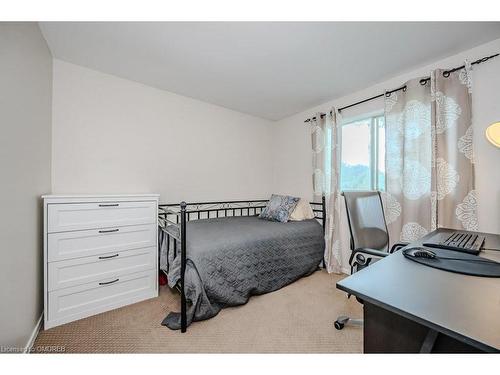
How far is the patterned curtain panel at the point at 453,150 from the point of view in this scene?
1.66m

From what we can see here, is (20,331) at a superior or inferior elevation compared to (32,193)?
inferior

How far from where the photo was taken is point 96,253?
171 cm

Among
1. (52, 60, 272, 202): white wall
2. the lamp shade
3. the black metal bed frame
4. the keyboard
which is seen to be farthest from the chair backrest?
(52, 60, 272, 202): white wall

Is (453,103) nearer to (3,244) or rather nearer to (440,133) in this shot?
(440,133)

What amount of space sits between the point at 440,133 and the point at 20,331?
3215mm

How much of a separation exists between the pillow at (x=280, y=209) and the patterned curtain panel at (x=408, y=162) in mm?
1024

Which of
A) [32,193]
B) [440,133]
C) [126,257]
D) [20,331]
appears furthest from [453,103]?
[20,331]

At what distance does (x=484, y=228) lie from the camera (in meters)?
1.64

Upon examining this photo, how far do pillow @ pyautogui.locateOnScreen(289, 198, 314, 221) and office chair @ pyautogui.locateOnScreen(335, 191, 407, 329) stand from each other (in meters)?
1.04

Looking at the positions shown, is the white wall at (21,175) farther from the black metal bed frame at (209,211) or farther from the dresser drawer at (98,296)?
the black metal bed frame at (209,211)

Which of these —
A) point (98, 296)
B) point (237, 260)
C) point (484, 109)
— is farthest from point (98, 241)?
point (484, 109)

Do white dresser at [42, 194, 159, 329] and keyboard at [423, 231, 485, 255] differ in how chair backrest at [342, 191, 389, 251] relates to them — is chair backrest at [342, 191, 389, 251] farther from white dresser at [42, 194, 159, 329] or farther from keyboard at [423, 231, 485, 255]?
white dresser at [42, 194, 159, 329]

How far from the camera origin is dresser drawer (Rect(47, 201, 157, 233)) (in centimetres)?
158

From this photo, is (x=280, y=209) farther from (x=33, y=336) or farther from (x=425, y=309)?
Answer: (x=33, y=336)
